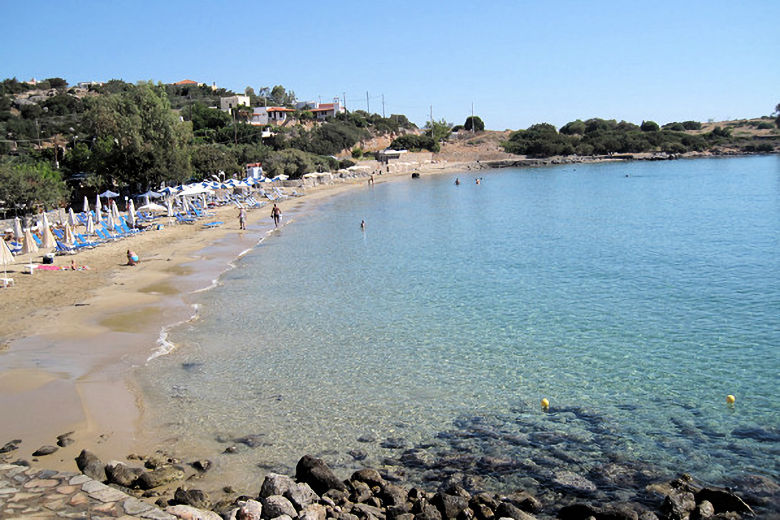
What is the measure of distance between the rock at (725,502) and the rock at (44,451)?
341 inches

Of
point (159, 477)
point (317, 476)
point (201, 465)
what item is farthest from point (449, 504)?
point (159, 477)

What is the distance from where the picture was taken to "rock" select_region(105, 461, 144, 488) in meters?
7.61

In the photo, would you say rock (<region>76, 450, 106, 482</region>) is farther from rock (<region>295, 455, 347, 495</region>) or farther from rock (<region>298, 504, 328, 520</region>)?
rock (<region>298, 504, 328, 520</region>)

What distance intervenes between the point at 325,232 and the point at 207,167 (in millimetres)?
22733

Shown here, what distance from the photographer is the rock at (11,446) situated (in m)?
8.49

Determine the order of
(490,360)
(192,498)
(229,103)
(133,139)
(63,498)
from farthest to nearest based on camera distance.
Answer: (229,103) → (133,139) → (490,360) → (192,498) → (63,498)

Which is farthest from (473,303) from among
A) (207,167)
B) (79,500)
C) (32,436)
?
(207,167)

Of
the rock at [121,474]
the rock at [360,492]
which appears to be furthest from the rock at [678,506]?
the rock at [121,474]

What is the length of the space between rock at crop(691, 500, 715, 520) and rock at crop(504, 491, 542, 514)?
1.79 meters

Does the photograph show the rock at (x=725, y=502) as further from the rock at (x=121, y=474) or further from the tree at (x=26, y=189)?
the tree at (x=26, y=189)

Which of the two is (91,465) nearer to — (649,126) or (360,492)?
(360,492)

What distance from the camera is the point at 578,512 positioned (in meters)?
7.12

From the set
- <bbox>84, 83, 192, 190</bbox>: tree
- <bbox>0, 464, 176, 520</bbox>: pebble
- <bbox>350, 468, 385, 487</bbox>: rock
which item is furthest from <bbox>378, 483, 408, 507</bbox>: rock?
<bbox>84, 83, 192, 190</bbox>: tree

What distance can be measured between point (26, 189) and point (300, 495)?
29.2 metres
